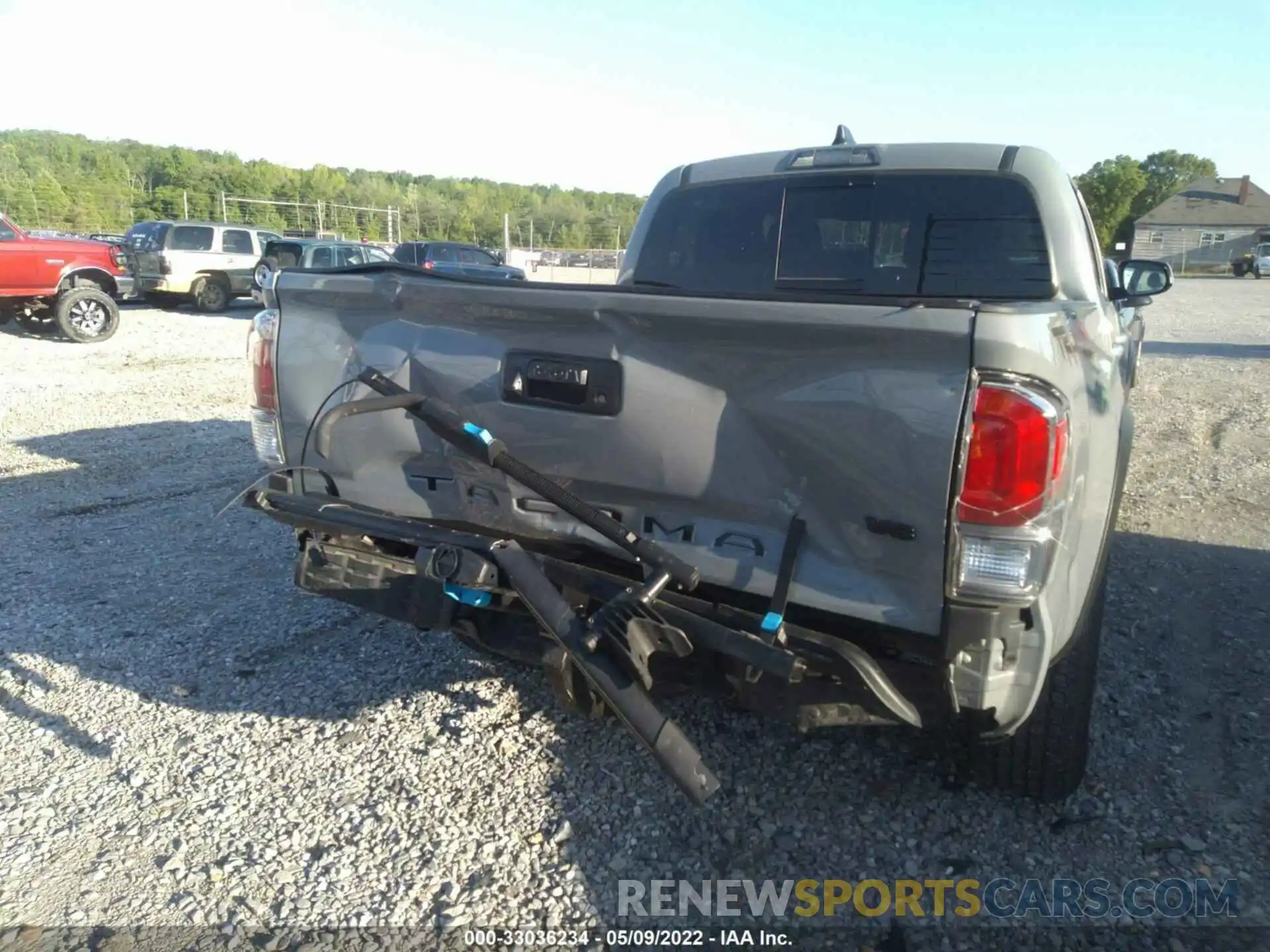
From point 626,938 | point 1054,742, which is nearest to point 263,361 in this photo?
point 626,938

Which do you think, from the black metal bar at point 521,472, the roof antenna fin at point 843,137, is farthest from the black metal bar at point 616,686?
the roof antenna fin at point 843,137

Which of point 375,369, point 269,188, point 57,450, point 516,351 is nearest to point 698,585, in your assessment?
point 516,351

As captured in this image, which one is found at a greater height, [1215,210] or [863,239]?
[1215,210]

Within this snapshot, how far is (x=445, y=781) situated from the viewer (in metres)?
3.16

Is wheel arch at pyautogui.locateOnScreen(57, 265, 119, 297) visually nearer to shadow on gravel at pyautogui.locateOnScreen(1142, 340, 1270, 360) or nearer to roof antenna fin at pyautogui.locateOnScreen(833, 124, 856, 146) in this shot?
roof antenna fin at pyautogui.locateOnScreen(833, 124, 856, 146)

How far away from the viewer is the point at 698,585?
256cm

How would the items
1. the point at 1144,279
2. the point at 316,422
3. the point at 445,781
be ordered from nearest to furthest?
the point at 316,422, the point at 445,781, the point at 1144,279

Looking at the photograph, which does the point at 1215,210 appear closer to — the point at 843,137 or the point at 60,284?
the point at 60,284

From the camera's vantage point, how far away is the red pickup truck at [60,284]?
14.0 metres

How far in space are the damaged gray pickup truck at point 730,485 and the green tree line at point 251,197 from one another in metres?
36.3

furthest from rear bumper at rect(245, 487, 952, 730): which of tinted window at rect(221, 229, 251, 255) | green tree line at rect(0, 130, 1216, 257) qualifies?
green tree line at rect(0, 130, 1216, 257)

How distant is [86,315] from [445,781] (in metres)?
14.4

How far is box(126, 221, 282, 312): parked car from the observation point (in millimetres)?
19312
